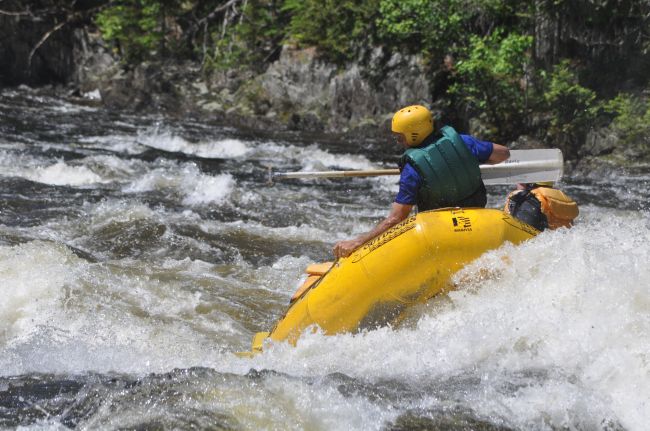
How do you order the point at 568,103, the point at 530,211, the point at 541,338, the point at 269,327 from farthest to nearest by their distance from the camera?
the point at 568,103 < the point at 269,327 < the point at 530,211 < the point at 541,338

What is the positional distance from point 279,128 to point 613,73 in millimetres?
6228

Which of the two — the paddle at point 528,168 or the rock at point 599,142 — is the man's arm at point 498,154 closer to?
the paddle at point 528,168

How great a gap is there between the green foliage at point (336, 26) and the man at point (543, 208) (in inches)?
390

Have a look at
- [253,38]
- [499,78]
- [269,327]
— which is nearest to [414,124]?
[269,327]

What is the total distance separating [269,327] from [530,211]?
2.01 m

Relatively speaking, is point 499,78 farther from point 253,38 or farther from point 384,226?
point 384,226

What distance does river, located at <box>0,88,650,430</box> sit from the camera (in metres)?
3.31

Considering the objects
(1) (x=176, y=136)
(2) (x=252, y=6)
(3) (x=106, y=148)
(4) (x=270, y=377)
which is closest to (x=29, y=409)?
(4) (x=270, y=377)

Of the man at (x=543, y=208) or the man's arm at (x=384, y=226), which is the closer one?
the man's arm at (x=384, y=226)

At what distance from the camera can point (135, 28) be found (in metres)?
18.6

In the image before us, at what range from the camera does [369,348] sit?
14.0ft

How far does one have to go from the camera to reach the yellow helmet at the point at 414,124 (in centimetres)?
456

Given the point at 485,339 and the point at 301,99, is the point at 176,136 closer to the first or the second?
the point at 301,99

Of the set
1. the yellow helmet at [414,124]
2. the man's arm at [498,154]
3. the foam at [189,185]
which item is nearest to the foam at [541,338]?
the man's arm at [498,154]
